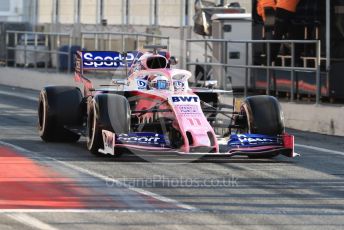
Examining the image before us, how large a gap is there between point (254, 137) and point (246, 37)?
1516cm

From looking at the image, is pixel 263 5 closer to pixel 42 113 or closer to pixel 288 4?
pixel 288 4

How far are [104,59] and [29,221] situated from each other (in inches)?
305

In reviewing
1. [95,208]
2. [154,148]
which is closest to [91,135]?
[154,148]

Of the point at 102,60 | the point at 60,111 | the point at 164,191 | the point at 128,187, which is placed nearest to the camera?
the point at 164,191

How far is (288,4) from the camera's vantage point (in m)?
20.7

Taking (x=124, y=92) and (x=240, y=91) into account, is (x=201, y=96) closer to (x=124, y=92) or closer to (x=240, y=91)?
(x=124, y=92)

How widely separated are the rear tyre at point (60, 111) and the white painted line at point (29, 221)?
573 cm

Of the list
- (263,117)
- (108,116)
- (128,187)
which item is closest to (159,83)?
(108,116)

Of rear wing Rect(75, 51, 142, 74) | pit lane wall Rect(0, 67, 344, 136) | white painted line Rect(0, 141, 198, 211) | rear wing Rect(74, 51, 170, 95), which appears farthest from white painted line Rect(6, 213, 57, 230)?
pit lane wall Rect(0, 67, 344, 136)

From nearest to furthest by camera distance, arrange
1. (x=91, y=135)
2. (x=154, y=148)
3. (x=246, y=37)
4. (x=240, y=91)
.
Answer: (x=154, y=148), (x=91, y=135), (x=240, y=91), (x=246, y=37)

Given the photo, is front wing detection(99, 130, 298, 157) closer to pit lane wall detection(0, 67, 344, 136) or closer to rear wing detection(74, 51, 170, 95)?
rear wing detection(74, 51, 170, 95)

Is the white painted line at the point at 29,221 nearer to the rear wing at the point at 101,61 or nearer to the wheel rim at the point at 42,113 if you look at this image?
the wheel rim at the point at 42,113

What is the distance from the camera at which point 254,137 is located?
40.3 feet

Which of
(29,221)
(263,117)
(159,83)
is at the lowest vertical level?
(29,221)
